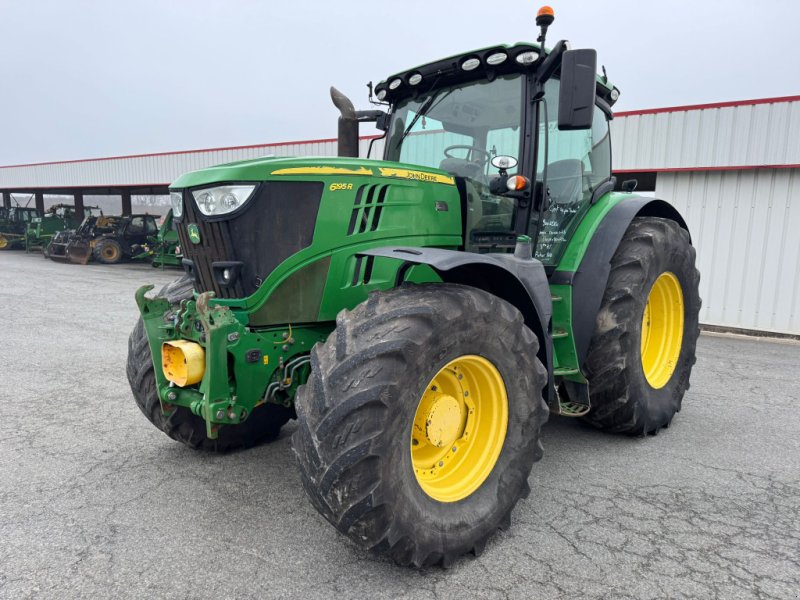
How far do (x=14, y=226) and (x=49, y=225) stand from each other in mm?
4941

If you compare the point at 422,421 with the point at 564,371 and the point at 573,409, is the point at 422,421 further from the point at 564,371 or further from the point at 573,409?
the point at 573,409

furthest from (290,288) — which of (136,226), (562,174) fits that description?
(136,226)

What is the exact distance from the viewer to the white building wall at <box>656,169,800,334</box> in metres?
7.96

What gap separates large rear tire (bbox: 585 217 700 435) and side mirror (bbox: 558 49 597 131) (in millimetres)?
1313

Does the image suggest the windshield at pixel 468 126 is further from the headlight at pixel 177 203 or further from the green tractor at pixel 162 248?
the green tractor at pixel 162 248

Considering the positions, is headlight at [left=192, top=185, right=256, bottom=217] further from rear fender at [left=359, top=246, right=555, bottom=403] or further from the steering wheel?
the steering wheel

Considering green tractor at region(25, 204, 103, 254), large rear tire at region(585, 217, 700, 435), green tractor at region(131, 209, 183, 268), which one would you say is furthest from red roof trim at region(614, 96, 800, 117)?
green tractor at region(25, 204, 103, 254)

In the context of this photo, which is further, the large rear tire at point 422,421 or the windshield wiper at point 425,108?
the windshield wiper at point 425,108

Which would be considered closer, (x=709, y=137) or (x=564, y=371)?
(x=564, y=371)

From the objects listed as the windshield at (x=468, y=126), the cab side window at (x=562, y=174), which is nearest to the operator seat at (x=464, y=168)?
the windshield at (x=468, y=126)

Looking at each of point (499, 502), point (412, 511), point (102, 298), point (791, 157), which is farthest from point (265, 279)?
point (102, 298)

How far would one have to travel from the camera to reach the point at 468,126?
11.5ft

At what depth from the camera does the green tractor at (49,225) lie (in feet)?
79.0

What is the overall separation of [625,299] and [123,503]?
3.13 m
